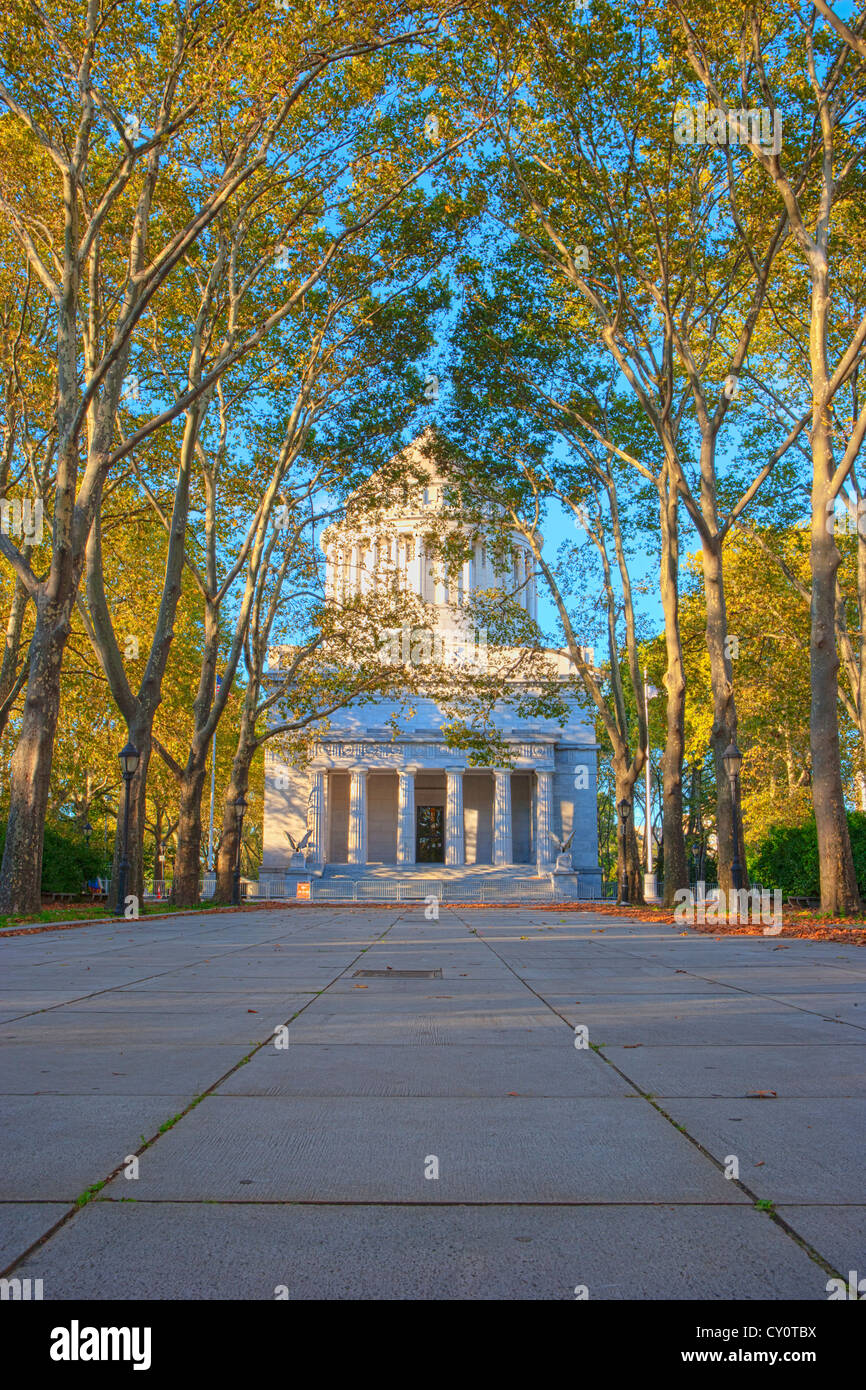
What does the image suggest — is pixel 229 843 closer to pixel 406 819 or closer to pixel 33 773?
pixel 33 773

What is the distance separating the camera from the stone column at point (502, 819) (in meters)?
55.3

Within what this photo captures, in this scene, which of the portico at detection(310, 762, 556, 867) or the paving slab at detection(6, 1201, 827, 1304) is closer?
the paving slab at detection(6, 1201, 827, 1304)

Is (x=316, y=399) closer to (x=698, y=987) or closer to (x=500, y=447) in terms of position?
(x=500, y=447)

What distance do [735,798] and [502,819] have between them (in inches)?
1401

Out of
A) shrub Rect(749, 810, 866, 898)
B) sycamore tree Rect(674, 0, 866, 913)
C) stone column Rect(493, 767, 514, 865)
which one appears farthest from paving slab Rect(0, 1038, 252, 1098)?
stone column Rect(493, 767, 514, 865)

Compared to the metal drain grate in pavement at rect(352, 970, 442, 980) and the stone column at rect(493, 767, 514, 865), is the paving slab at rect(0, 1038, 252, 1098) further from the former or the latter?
the stone column at rect(493, 767, 514, 865)

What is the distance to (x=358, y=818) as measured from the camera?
184 feet

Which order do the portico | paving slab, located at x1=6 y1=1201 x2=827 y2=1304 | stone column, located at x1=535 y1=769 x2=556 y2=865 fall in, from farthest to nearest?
stone column, located at x1=535 y1=769 x2=556 y2=865
the portico
paving slab, located at x1=6 y1=1201 x2=827 y2=1304

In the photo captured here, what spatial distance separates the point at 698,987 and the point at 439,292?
22130 mm

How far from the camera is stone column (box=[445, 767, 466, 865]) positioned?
55.7m

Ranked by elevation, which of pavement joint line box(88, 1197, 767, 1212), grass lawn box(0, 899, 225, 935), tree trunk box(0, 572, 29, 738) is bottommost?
grass lawn box(0, 899, 225, 935)

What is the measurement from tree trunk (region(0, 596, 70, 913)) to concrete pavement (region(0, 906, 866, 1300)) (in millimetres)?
9209

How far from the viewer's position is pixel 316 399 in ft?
89.1

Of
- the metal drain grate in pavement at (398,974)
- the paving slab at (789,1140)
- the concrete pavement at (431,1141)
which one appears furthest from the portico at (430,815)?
the paving slab at (789,1140)
